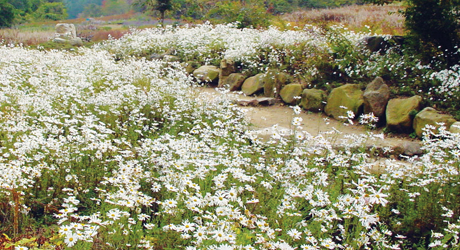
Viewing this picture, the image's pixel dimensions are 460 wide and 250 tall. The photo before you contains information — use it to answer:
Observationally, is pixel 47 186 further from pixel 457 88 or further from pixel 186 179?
pixel 457 88

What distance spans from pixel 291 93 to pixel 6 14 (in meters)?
25.8

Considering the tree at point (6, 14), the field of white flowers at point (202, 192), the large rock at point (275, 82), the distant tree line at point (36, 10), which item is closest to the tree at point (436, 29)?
the field of white flowers at point (202, 192)

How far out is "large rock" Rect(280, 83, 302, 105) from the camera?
8.01 metres

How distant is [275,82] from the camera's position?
335 inches

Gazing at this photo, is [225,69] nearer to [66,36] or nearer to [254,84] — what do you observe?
[254,84]

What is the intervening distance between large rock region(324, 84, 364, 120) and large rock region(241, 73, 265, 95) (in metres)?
1.95

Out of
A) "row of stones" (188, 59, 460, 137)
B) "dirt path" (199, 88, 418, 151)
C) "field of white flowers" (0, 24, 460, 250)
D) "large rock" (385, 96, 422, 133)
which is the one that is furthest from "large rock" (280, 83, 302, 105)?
"field of white flowers" (0, 24, 460, 250)

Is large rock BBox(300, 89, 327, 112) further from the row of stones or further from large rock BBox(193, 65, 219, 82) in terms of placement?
large rock BBox(193, 65, 219, 82)

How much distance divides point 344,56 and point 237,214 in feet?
19.8

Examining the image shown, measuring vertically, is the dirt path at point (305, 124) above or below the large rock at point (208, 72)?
below

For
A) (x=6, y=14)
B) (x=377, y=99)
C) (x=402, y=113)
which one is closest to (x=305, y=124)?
(x=377, y=99)

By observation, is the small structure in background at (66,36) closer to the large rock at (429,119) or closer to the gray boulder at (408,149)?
the large rock at (429,119)

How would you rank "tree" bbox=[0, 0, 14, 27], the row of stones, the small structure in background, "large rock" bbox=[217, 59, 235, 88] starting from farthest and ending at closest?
1. "tree" bbox=[0, 0, 14, 27]
2. the small structure in background
3. "large rock" bbox=[217, 59, 235, 88]
4. the row of stones

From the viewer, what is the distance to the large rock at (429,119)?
5578 millimetres
